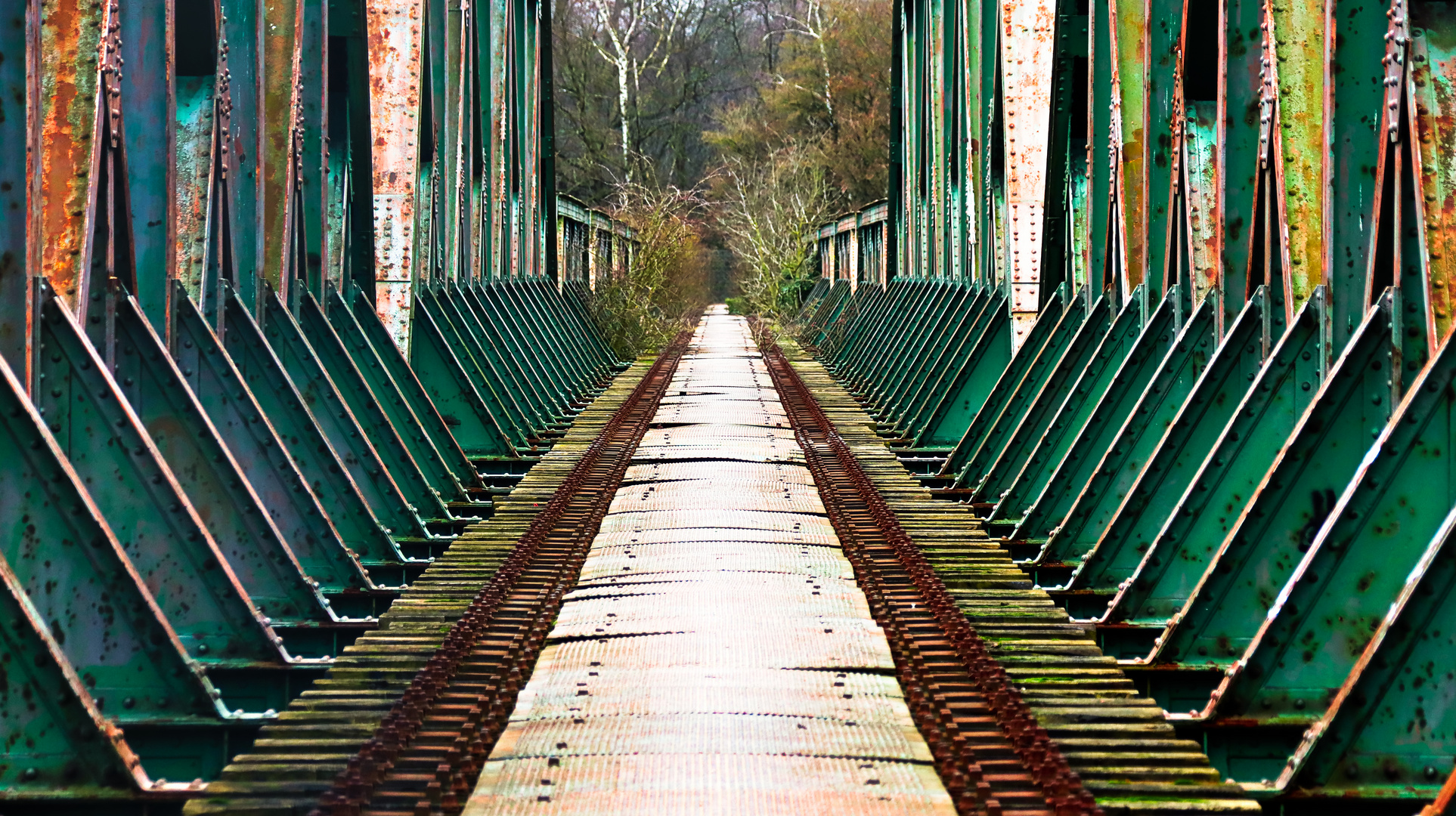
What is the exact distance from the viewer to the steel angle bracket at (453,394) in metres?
12.1

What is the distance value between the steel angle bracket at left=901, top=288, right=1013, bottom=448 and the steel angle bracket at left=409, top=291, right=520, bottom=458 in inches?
137

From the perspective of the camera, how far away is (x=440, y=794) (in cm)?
407

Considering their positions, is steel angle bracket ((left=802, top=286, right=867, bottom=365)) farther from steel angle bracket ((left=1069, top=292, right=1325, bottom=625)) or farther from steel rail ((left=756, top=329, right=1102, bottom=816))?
steel angle bracket ((left=1069, top=292, right=1325, bottom=625))

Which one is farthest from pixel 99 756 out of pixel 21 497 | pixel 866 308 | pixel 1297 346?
pixel 866 308

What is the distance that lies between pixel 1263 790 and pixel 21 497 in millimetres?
3712

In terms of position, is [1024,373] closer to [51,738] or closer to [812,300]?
[51,738]

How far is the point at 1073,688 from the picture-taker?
5.16 meters

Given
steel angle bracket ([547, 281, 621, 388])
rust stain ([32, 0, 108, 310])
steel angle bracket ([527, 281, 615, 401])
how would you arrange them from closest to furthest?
rust stain ([32, 0, 108, 310]) → steel angle bracket ([527, 281, 615, 401]) → steel angle bracket ([547, 281, 621, 388])

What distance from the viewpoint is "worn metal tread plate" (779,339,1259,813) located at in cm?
419

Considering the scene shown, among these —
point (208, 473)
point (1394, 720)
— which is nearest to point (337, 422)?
point (208, 473)

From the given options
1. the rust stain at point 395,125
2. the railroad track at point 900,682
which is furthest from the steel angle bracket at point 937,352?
the railroad track at point 900,682

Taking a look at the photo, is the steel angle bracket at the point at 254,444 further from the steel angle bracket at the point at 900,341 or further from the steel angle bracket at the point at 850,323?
the steel angle bracket at the point at 850,323

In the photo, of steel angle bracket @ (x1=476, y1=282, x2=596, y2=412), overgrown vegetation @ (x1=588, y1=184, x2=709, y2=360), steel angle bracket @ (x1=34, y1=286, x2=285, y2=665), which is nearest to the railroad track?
steel angle bracket @ (x1=34, y1=286, x2=285, y2=665)

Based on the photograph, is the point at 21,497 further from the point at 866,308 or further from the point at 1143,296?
the point at 866,308
